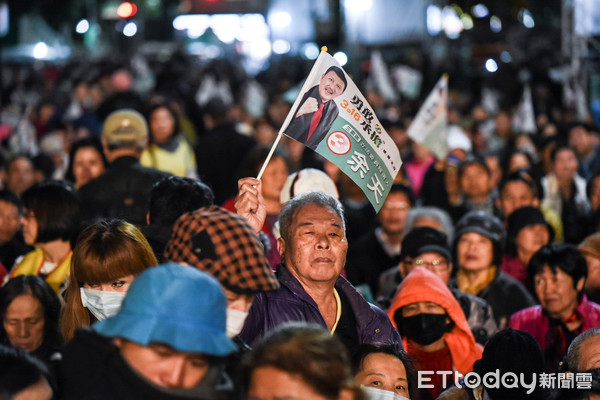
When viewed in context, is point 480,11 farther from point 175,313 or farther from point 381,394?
point 175,313

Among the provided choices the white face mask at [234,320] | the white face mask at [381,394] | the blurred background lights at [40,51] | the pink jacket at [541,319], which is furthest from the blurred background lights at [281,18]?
the white face mask at [234,320]

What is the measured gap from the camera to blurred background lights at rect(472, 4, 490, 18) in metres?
24.9

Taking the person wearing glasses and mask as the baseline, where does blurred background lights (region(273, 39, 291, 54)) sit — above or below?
above

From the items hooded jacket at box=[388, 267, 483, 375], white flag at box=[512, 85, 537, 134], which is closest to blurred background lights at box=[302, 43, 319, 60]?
white flag at box=[512, 85, 537, 134]

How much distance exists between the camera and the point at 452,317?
4.91 m

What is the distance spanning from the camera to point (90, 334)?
2855 mm

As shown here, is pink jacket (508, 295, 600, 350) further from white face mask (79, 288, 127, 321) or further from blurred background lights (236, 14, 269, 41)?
blurred background lights (236, 14, 269, 41)

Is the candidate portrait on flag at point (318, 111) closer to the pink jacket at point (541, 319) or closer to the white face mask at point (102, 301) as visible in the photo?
the white face mask at point (102, 301)

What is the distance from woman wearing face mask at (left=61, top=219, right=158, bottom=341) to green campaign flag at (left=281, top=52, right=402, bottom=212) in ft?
3.35

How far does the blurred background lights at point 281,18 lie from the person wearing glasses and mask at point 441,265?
38.4 metres

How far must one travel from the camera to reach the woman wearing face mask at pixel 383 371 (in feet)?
12.3

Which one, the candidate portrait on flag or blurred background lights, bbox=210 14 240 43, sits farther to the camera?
blurred background lights, bbox=210 14 240 43

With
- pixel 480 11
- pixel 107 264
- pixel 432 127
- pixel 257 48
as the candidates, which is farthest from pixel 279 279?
pixel 257 48

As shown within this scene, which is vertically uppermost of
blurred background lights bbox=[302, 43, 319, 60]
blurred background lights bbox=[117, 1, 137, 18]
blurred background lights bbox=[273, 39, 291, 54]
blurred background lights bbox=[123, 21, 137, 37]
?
blurred background lights bbox=[273, 39, 291, 54]
